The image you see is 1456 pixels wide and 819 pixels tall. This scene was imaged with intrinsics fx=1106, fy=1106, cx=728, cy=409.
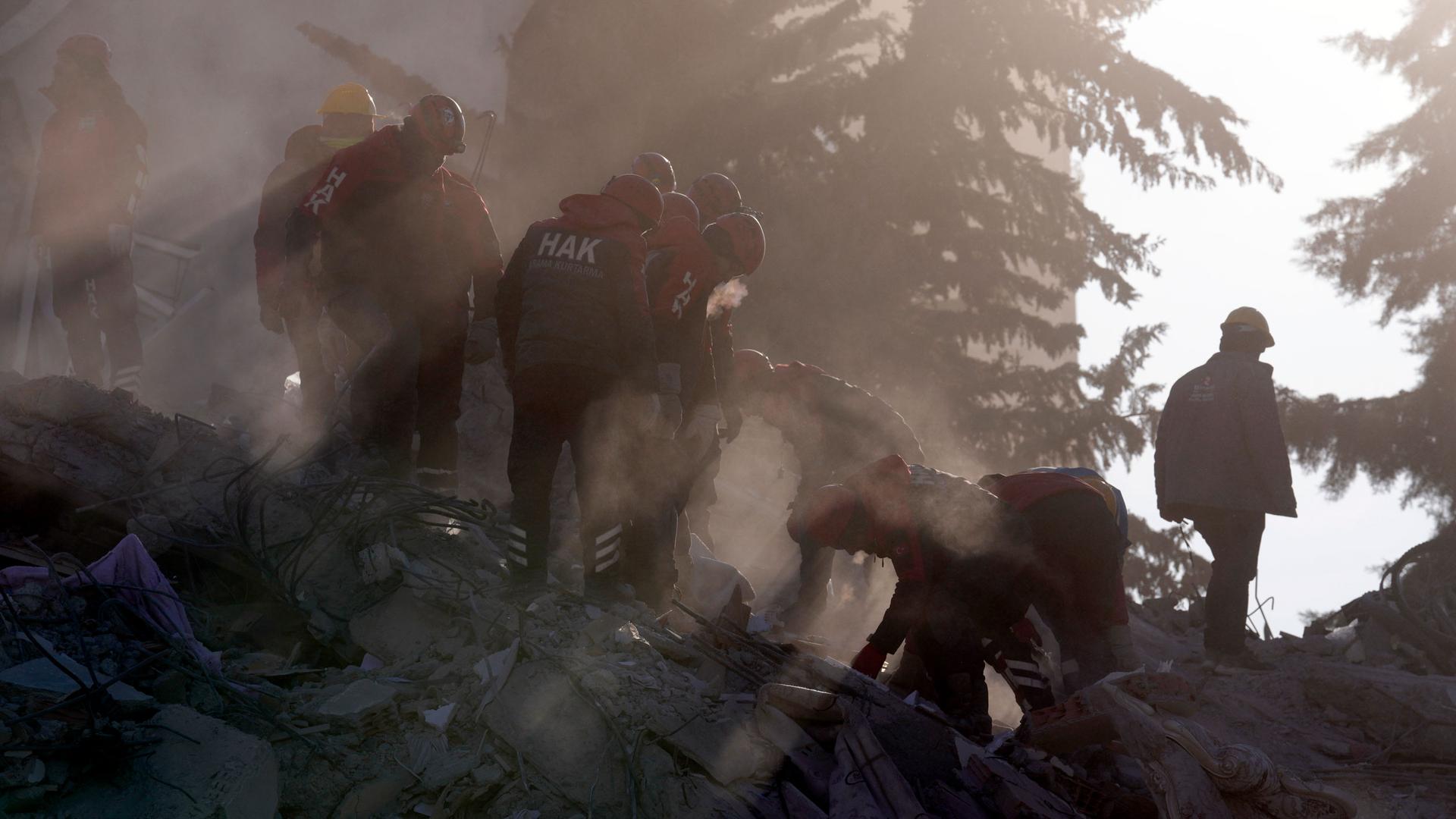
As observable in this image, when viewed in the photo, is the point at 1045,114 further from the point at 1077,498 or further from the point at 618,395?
the point at 618,395

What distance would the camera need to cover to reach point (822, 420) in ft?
23.0

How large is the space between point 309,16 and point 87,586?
26.2 ft

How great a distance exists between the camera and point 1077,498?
5.09 meters

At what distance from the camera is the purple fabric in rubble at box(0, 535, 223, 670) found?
12.1 feet

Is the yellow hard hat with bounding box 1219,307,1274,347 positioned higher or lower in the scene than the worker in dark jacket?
higher

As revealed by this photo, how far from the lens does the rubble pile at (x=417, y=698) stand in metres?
3.12

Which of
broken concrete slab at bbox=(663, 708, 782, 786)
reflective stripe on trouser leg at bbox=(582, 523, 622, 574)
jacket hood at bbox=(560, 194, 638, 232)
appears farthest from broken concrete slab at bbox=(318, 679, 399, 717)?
jacket hood at bbox=(560, 194, 638, 232)

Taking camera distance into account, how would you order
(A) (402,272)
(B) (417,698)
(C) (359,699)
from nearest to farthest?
(C) (359,699), (B) (417,698), (A) (402,272)

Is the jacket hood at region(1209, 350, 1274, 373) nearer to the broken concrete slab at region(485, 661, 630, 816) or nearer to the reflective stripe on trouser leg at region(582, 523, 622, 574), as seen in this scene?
the reflective stripe on trouser leg at region(582, 523, 622, 574)

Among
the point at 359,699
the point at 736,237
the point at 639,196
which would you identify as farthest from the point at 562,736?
the point at 736,237

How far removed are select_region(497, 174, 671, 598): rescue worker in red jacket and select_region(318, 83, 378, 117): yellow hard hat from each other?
217 cm

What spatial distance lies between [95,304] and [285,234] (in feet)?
6.48

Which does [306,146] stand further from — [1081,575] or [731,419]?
[1081,575]

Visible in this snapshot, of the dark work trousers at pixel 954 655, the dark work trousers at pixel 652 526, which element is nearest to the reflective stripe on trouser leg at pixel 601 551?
the dark work trousers at pixel 652 526
